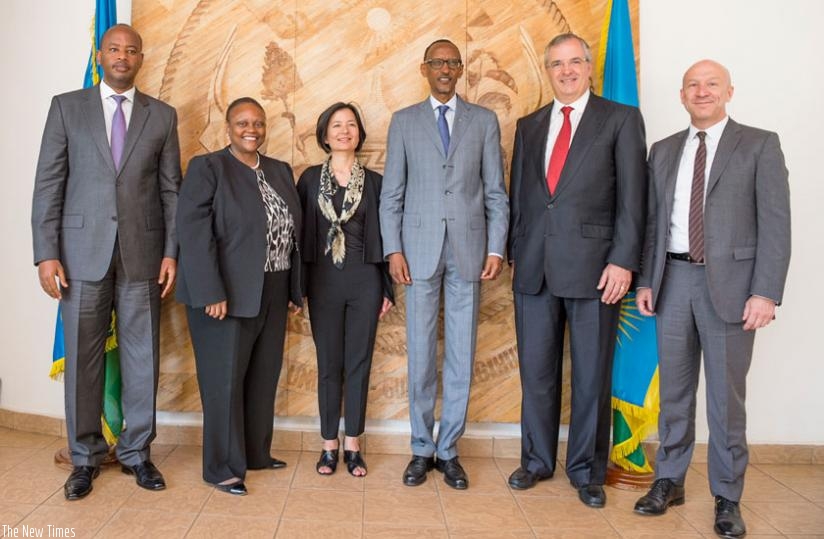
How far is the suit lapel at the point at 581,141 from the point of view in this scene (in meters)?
2.93

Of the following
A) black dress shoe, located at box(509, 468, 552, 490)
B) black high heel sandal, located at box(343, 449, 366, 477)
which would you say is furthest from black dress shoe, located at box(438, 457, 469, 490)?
black high heel sandal, located at box(343, 449, 366, 477)

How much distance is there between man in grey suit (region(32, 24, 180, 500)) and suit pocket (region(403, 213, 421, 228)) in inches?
44.6

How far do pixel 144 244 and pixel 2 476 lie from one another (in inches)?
52.7

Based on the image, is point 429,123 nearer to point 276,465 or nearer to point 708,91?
point 708,91

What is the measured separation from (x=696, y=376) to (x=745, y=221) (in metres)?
0.72

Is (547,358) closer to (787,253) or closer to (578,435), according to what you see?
(578,435)

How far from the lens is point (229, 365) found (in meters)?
2.99

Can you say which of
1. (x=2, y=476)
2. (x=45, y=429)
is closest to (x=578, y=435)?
(x=2, y=476)

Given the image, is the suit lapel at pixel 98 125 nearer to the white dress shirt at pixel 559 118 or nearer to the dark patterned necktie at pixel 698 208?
the white dress shirt at pixel 559 118

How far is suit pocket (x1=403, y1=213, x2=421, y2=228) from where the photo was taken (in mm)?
3150

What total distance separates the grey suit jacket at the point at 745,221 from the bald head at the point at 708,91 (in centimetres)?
9

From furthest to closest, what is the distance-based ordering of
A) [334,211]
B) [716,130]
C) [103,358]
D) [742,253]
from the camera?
1. [334,211]
2. [103,358]
3. [716,130]
4. [742,253]


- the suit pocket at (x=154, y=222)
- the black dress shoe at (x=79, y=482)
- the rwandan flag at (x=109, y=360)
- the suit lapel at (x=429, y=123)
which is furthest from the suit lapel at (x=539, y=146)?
the black dress shoe at (x=79, y=482)

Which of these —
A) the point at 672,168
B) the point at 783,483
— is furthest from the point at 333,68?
the point at 783,483
